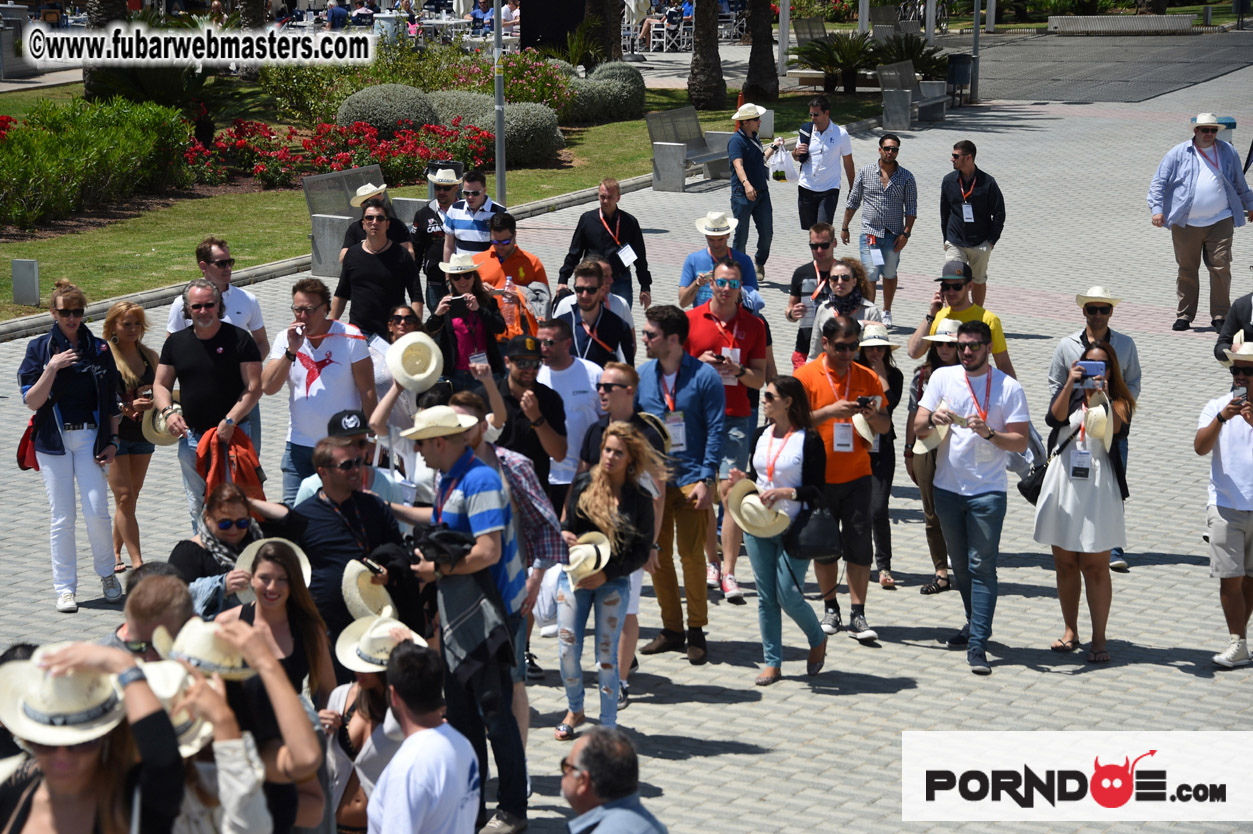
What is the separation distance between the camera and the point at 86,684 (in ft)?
13.6

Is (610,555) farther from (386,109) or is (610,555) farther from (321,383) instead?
(386,109)

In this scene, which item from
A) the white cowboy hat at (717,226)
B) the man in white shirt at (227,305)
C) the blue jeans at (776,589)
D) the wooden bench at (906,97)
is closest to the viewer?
the blue jeans at (776,589)

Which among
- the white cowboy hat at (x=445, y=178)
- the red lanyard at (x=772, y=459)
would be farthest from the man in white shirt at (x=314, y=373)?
the white cowboy hat at (x=445, y=178)

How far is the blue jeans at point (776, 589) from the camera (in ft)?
28.0

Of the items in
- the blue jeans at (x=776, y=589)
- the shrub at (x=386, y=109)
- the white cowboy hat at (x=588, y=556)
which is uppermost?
the shrub at (x=386, y=109)

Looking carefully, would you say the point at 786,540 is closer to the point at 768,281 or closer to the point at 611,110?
the point at 768,281

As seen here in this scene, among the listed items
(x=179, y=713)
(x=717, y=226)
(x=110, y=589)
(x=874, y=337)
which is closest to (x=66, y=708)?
(x=179, y=713)

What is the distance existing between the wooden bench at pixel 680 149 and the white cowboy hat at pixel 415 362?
55.2ft

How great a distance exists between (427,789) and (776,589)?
3705 millimetres

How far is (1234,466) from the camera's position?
8672mm

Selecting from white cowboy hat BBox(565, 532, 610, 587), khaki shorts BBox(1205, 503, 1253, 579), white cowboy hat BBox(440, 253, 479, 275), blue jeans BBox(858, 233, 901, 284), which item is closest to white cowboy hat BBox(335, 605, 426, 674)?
white cowboy hat BBox(565, 532, 610, 587)

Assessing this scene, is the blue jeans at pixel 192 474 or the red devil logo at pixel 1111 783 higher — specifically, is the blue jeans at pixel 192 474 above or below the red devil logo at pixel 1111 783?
above

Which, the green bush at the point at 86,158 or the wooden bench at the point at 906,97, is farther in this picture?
the wooden bench at the point at 906,97

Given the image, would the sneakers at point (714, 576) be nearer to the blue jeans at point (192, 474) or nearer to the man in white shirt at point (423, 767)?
the blue jeans at point (192, 474)
